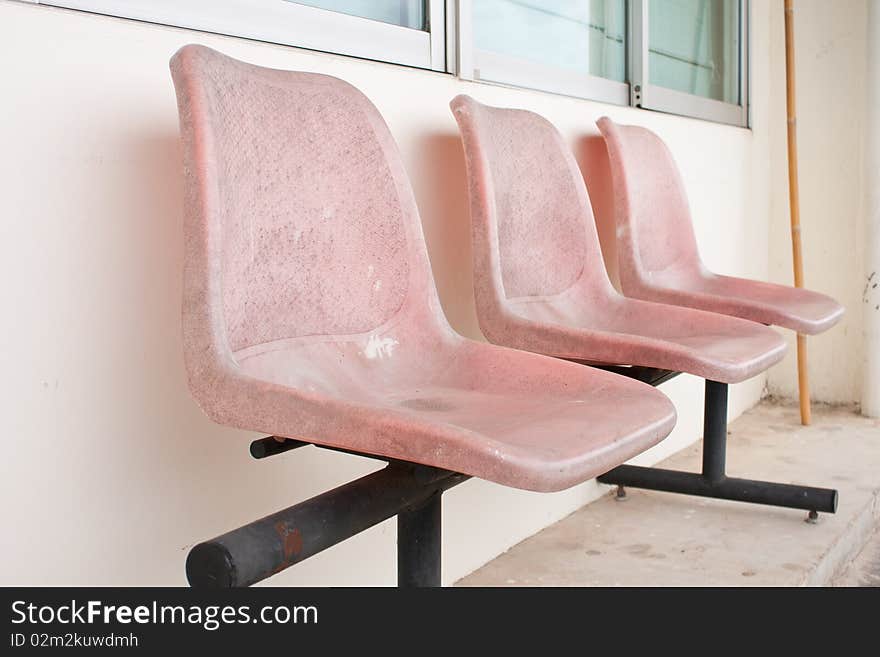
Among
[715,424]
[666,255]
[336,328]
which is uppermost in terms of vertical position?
[666,255]

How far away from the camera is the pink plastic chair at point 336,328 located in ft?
3.27

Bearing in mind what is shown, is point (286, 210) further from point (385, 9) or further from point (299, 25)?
point (385, 9)

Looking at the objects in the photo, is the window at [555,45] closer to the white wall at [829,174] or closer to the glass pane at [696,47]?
the glass pane at [696,47]

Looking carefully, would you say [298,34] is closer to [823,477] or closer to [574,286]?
[574,286]

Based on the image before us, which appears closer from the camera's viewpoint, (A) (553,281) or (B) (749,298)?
(A) (553,281)

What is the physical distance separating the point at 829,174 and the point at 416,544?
2952mm

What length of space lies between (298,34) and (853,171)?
2.68m

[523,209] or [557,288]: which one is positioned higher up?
[523,209]

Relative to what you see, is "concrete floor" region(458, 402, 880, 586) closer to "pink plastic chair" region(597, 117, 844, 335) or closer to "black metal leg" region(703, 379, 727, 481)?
"black metal leg" region(703, 379, 727, 481)

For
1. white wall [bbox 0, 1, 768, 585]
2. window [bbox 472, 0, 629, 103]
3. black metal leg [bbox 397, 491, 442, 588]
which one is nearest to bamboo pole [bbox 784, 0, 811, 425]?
window [bbox 472, 0, 629, 103]

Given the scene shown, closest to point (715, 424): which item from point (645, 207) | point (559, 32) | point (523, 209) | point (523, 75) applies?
point (645, 207)

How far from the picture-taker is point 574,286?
6.66ft

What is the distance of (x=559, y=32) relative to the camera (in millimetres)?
2498

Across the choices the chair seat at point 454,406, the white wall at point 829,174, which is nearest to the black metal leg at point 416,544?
the chair seat at point 454,406
